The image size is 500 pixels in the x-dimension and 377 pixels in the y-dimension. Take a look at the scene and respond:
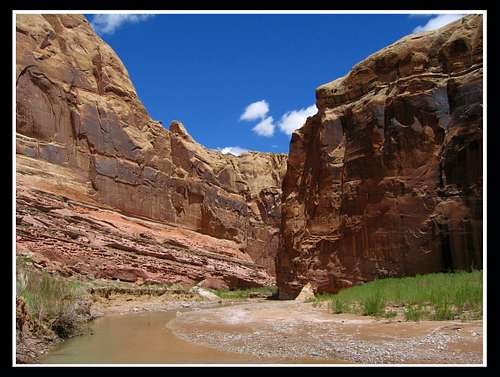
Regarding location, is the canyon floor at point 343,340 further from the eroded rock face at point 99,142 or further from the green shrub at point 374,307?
the eroded rock face at point 99,142

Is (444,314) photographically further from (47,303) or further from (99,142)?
(99,142)

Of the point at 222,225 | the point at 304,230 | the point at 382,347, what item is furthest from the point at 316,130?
the point at 222,225

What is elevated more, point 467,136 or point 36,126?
point 36,126

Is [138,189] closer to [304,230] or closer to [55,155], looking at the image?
[55,155]

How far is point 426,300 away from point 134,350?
8.74m

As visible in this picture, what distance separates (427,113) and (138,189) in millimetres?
30956

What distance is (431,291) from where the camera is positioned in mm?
14812

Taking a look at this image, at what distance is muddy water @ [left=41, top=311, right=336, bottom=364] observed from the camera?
9.53 metres

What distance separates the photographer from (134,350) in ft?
36.7

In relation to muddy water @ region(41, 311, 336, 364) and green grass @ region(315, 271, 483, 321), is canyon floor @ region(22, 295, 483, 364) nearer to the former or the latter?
muddy water @ region(41, 311, 336, 364)

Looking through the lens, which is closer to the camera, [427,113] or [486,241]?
[486,241]

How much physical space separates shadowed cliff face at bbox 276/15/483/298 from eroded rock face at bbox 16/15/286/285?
49.7 ft

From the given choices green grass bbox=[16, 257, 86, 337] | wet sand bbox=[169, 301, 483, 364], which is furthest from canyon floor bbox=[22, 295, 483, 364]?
green grass bbox=[16, 257, 86, 337]

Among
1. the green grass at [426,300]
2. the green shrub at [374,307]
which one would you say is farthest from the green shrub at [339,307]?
the green shrub at [374,307]
